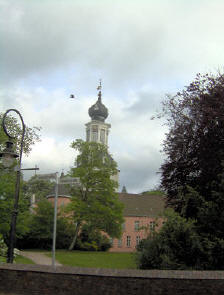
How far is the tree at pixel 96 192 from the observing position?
40.8 meters

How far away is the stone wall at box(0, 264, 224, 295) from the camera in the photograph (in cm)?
955

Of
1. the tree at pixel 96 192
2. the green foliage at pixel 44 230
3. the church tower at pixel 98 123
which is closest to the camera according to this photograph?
the tree at pixel 96 192

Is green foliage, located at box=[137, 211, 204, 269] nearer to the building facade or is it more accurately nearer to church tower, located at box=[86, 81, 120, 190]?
the building facade

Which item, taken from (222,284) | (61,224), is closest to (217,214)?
(222,284)

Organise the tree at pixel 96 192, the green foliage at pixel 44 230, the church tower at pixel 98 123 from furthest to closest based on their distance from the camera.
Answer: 1. the church tower at pixel 98 123
2. the green foliage at pixel 44 230
3. the tree at pixel 96 192

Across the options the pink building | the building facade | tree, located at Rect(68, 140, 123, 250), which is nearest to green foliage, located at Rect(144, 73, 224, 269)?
tree, located at Rect(68, 140, 123, 250)

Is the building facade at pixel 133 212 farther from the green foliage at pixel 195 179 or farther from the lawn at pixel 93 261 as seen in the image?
the green foliage at pixel 195 179

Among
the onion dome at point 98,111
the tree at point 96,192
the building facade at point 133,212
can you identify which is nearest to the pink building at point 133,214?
the building facade at point 133,212

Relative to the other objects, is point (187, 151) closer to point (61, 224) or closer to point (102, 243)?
point (61, 224)

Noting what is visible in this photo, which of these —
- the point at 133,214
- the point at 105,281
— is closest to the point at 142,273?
the point at 105,281

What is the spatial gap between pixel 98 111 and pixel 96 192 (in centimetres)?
7422

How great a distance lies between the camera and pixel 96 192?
42.1 m

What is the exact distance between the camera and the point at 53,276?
10266 mm

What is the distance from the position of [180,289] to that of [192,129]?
13046 mm
